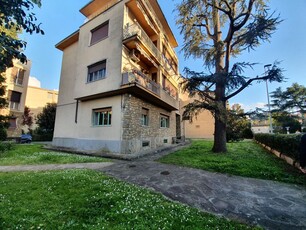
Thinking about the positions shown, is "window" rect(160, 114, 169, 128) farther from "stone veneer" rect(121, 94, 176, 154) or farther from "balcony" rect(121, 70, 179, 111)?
"balcony" rect(121, 70, 179, 111)

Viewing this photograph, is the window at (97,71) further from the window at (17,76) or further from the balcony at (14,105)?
the window at (17,76)

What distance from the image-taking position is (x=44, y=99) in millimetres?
33562

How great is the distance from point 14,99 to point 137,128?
2131 centimetres

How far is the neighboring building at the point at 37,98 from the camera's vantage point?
103 feet

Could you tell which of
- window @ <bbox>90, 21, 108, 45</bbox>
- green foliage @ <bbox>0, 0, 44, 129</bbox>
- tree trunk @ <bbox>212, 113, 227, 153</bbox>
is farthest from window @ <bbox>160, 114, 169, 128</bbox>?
green foliage @ <bbox>0, 0, 44, 129</bbox>

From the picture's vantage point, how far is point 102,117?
12352 millimetres

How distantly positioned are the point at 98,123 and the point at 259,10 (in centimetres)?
1408

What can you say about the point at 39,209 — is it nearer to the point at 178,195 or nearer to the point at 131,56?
the point at 178,195

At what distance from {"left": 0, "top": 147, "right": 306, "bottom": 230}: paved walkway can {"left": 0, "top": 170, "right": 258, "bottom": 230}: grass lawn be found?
1.72 ft

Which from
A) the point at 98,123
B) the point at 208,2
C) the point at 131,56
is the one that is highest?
the point at 208,2

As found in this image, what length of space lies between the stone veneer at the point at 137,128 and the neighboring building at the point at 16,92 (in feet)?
64.5

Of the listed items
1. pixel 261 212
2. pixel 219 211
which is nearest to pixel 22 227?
pixel 219 211

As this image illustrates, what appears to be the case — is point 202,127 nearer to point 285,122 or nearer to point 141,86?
point 285,122

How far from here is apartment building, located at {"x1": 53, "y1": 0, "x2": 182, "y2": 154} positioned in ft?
36.4
